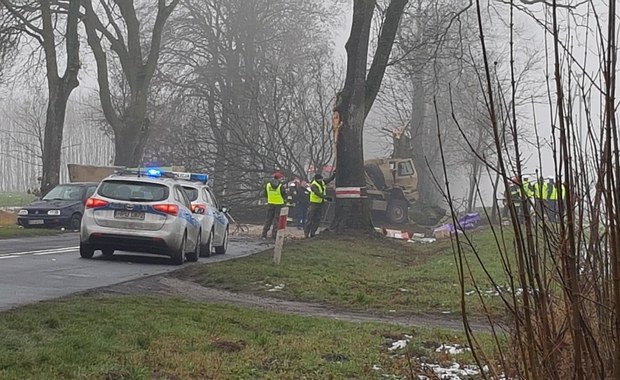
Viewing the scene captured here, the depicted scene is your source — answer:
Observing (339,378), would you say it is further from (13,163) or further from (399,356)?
(13,163)

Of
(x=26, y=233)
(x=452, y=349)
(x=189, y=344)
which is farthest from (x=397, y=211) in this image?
(x=189, y=344)

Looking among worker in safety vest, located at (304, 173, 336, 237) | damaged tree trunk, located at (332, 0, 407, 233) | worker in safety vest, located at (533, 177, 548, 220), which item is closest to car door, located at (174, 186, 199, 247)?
damaged tree trunk, located at (332, 0, 407, 233)

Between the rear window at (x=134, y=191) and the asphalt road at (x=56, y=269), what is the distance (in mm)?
1189

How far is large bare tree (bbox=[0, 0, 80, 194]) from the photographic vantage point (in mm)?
29016

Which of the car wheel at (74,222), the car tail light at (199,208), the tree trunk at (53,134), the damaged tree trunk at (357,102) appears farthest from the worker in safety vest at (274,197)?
the tree trunk at (53,134)

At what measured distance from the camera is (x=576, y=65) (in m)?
3.80

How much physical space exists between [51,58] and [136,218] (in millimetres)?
17260

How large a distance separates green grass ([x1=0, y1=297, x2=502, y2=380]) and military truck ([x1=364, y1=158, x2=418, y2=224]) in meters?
26.0

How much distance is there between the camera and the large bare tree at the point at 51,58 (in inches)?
1142

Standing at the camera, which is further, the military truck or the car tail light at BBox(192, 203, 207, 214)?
the military truck

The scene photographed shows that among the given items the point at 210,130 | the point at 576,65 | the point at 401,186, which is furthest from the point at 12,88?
the point at 576,65

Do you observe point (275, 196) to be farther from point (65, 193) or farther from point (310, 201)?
point (65, 193)

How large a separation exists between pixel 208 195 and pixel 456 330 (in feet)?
36.5

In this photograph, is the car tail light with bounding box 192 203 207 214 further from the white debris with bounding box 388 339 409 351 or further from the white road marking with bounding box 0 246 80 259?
the white debris with bounding box 388 339 409 351
